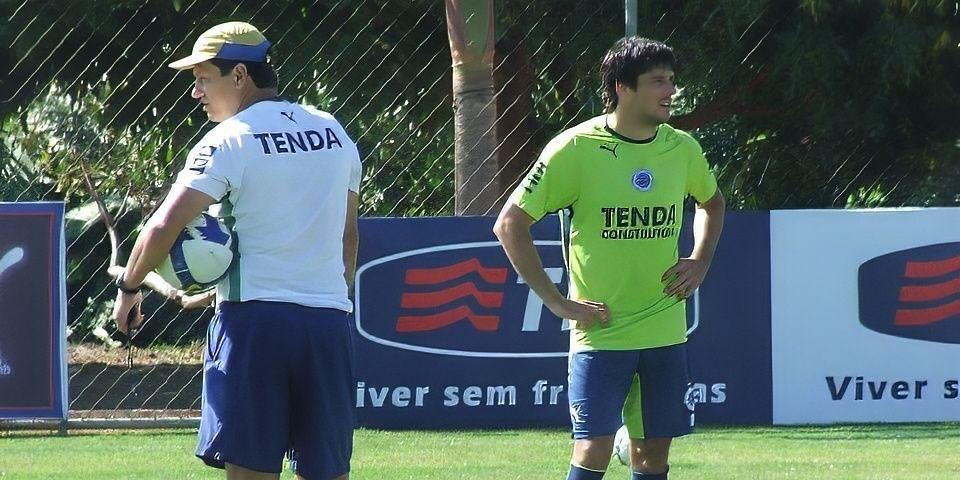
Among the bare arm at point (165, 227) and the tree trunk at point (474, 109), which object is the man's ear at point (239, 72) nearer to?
the bare arm at point (165, 227)

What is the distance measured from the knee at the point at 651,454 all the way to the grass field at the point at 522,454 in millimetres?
1732

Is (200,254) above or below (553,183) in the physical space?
below

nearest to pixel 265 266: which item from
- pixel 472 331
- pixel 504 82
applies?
pixel 472 331

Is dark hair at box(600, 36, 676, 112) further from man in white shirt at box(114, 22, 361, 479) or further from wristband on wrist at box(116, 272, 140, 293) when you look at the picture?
wristband on wrist at box(116, 272, 140, 293)

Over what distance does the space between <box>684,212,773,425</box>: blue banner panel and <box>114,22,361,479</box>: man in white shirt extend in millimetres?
4589

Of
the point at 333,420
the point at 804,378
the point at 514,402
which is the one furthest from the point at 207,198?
the point at 804,378

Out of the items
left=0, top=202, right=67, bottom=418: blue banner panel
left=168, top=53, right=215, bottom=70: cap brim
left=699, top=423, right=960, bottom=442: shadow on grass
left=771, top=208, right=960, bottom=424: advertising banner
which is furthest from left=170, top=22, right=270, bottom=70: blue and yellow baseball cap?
left=771, top=208, right=960, bottom=424: advertising banner

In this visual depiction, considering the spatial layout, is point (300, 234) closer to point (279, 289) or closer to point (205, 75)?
point (279, 289)

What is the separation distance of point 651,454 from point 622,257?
0.70 meters

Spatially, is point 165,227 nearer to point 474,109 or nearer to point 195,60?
point 195,60

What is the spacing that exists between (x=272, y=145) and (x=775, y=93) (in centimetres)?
725

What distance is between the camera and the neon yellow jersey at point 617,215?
4.75m

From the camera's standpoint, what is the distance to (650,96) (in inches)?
185

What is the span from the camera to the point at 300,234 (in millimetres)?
3949
